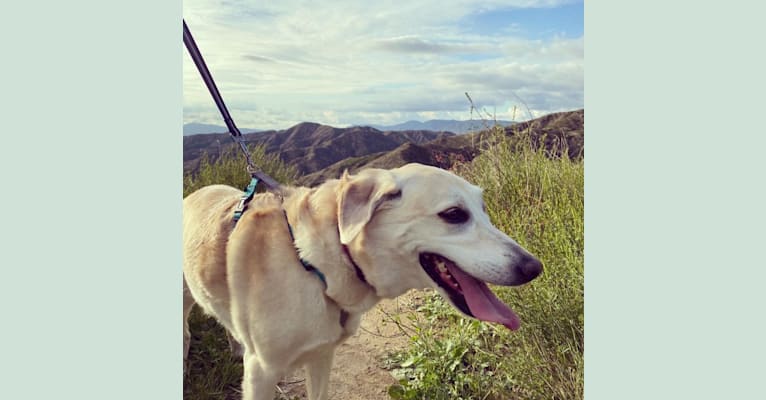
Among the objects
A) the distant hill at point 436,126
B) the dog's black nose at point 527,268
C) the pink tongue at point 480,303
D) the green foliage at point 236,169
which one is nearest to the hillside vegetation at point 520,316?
the distant hill at point 436,126

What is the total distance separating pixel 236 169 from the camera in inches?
171

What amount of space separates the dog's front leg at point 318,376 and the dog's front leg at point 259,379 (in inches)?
9.5

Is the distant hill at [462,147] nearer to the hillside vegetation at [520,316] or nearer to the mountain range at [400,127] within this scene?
the hillside vegetation at [520,316]

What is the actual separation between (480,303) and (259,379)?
878mm

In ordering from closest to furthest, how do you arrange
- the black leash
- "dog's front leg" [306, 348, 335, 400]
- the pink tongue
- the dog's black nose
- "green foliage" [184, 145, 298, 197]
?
the dog's black nose < the pink tongue < the black leash < "dog's front leg" [306, 348, 335, 400] < "green foliage" [184, 145, 298, 197]

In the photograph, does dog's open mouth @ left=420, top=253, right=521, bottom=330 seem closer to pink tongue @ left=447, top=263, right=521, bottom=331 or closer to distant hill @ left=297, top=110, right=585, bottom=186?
pink tongue @ left=447, top=263, right=521, bottom=331

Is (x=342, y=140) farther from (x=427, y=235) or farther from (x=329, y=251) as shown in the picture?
(x=427, y=235)

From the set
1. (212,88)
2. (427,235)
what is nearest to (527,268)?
(427,235)

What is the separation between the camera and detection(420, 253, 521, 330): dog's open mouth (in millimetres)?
1774

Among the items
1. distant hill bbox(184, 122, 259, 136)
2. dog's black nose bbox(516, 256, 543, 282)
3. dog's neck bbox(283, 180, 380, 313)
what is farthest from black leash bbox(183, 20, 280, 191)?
dog's black nose bbox(516, 256, 543, 282)

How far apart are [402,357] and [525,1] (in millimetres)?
1906

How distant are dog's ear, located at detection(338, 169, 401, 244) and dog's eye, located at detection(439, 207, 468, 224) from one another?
18 centimetres

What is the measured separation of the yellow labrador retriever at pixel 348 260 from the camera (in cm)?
176

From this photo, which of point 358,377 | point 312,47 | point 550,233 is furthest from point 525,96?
point 358,377
